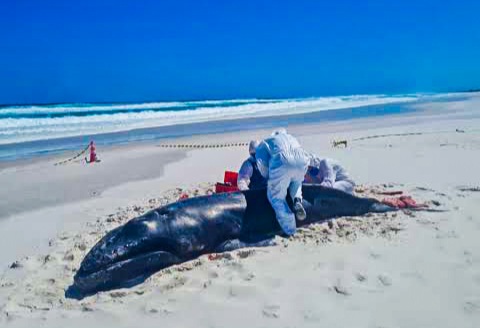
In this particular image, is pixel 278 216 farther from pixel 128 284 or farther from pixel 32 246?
pixel 32 246

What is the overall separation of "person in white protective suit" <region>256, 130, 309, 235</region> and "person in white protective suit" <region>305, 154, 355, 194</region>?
52.6 inches

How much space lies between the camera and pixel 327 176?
301 inches

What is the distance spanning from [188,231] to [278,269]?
117 cm

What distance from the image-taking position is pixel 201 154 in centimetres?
1407

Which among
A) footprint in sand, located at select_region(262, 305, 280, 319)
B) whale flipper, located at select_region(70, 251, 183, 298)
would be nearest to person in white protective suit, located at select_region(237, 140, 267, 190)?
whale flipper, located at select_region(70, 251, 183, 298)

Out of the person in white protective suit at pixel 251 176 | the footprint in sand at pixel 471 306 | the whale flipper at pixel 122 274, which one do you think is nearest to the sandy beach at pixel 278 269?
the footprint in sand at pixel 471 306

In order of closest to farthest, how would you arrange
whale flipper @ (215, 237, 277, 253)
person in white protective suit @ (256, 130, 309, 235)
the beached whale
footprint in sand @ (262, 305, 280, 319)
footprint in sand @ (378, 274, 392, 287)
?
1. footprint in sand @ (262, 305, 280, 319)
2. footprint in sand @ (378, 274, 392, 287)
3. the beached whale
4. whale flipper @ (215, 237, 277, 253)
5. person in white protective suit @ (256, 130, 309, 235)

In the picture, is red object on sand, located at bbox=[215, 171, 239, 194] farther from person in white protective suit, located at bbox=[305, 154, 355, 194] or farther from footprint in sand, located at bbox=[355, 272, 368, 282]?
footprint in sand, located at bbox=[355, 272, 368, 282]

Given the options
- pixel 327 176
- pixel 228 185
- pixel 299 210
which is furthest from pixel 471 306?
pixel 228 185

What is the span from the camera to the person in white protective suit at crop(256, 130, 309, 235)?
615 cm

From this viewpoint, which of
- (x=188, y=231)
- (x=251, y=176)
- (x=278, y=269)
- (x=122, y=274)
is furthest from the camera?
(x=251, y=176)

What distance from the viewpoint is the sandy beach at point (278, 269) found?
416 cm

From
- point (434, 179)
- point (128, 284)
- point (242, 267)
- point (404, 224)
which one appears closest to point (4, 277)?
point (128, 284)

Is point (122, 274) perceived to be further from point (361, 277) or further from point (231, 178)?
point (231, 178)
